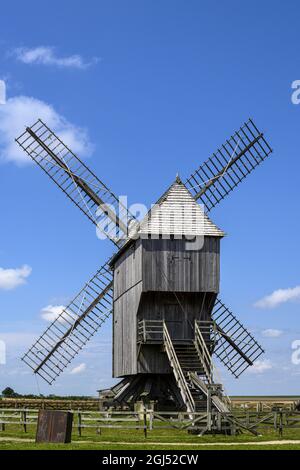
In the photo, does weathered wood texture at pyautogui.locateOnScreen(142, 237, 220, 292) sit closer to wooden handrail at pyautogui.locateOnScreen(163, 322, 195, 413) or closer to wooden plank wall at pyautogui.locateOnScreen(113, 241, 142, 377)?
wooden plank wall at pyautogui.locateOnScreen(113, 241, 142, 377)

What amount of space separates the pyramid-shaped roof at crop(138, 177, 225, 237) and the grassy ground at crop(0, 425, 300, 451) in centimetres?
821

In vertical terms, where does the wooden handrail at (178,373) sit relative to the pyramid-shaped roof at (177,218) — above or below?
below

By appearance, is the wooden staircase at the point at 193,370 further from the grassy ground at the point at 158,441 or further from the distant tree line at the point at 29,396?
the distant tree line at the point at 29,396

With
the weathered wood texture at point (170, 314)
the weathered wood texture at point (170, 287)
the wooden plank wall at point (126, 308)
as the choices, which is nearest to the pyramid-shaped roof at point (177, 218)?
the weathered wood texture at point (170, 287)

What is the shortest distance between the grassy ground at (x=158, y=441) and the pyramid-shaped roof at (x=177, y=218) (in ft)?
26.9

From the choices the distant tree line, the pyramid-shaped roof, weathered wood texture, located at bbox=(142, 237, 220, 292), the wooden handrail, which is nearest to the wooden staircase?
the wooden handrail

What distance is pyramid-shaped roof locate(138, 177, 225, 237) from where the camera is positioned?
3494 centimetres

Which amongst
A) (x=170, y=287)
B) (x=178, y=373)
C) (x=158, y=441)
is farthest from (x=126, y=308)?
(x=158, y=441)

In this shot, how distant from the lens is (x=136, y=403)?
123 ft

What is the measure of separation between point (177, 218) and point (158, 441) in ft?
39.2

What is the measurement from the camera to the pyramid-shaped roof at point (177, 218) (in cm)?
3494
